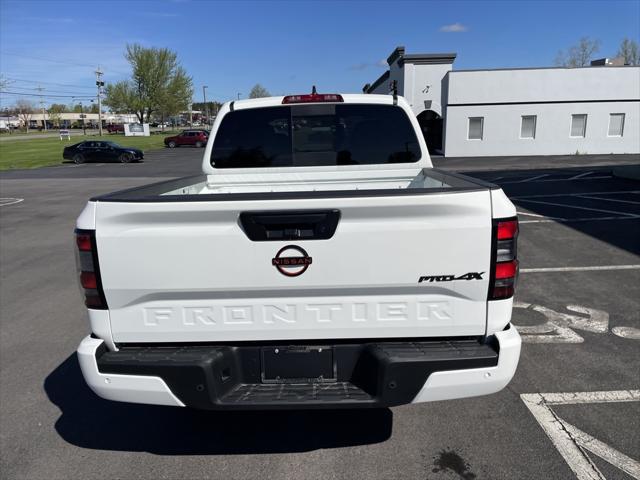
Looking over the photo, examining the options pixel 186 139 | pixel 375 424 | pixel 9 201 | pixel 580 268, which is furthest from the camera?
pixel 186 139

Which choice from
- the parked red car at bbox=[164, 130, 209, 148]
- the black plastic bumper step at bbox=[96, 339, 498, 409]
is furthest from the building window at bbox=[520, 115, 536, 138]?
the parked red car at bbox=[164, 130, 209, 148]

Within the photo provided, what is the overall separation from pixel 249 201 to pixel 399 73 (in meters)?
31.4

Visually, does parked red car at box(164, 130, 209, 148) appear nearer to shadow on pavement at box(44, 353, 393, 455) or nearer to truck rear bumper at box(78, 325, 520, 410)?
shadow on pavement at box(44, 353, 393, 455)

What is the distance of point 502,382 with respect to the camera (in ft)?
7.96

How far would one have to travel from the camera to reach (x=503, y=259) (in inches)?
92.7

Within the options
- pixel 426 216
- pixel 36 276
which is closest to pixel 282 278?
pixel 426 216

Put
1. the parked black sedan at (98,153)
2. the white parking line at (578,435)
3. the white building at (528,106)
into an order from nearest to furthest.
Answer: the white parking line at (578,435) < the white building at (528,106) < the parked black sedan at (98,153)

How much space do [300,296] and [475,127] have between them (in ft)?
95.4

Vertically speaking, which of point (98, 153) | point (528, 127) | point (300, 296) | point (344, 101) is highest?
point (344, 101)

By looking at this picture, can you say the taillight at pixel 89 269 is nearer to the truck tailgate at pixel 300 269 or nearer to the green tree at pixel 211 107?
the truck tailgate at pixel 300 269

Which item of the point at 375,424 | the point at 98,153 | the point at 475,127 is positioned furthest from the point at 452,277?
the point at 98,153

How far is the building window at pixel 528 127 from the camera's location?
28391 mm

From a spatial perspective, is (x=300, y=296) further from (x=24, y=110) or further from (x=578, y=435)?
(x=24, y=110)

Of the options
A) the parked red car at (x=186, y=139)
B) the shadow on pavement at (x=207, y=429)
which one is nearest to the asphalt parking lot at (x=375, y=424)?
the shadow on pavement at (x=207, y=429)
